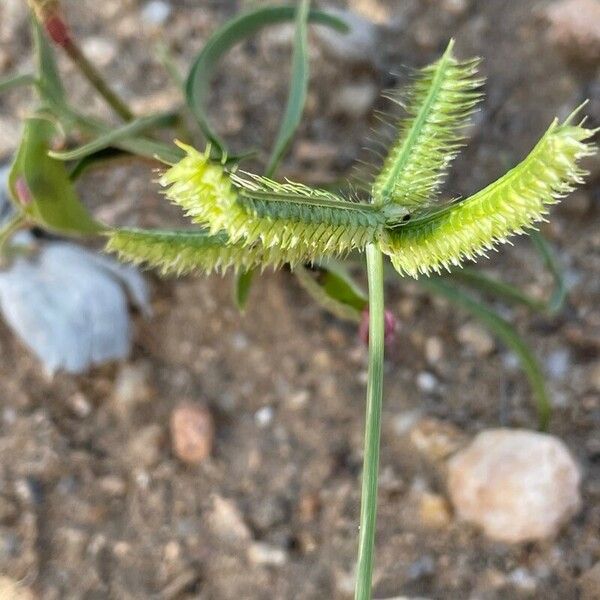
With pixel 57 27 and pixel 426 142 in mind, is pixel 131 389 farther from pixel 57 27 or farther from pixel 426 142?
pixel 426 142

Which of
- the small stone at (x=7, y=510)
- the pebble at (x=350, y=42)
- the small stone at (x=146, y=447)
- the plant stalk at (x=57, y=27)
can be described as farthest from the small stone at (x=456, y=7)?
the small stone at (x=7, y=510)

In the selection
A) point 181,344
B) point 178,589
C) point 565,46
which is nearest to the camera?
point 178,589

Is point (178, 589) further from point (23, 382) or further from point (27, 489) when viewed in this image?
point (23, 382)

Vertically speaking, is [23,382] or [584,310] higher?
[584,310]

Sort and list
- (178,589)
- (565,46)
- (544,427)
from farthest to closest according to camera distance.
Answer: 1. (565,46)
2. (544,427)
3. (178,589)

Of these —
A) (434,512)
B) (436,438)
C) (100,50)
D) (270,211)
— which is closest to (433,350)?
(436,438)

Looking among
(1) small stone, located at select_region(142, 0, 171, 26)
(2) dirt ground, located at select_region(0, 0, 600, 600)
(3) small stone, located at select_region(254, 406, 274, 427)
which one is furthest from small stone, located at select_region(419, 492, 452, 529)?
(1) small stone, located at select_region(142, 0, 171, 26)

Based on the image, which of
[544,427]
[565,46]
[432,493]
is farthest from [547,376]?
[565,46]
